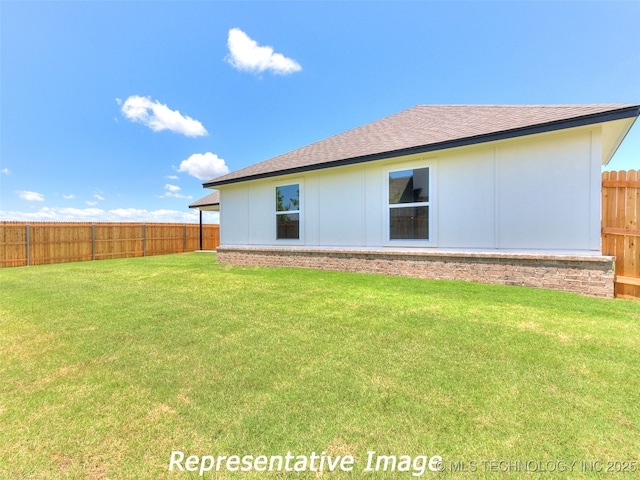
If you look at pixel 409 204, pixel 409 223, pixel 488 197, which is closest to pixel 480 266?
pixel 488 197

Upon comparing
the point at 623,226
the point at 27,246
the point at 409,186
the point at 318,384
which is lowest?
the point at 318,384

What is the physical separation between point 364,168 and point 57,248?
1518 cm

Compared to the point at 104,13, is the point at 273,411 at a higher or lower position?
lower

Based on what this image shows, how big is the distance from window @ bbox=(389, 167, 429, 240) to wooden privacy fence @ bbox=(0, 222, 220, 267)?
15.3 metres

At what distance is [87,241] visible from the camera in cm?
1403

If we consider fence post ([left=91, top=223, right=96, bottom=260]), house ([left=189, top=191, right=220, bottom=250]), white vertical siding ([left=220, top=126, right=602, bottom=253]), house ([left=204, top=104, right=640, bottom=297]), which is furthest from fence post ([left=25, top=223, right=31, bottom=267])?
white vertical siding ([left=220, top=126, right=602, bottom=253])

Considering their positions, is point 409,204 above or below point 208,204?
below

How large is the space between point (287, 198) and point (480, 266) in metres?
6.16

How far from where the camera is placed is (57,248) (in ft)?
43.1

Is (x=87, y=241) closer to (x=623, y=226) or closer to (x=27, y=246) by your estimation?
(x=27, y=246)

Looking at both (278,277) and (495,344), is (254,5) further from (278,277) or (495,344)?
(495,344)

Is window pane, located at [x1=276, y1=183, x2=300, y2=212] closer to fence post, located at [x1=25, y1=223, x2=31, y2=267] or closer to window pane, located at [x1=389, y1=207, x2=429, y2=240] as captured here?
window pane, located at [x1=389, y1=207, x2=429, y2=240]

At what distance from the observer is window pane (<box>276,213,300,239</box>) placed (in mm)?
9242

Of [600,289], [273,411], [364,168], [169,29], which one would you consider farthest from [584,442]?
[169,29]
